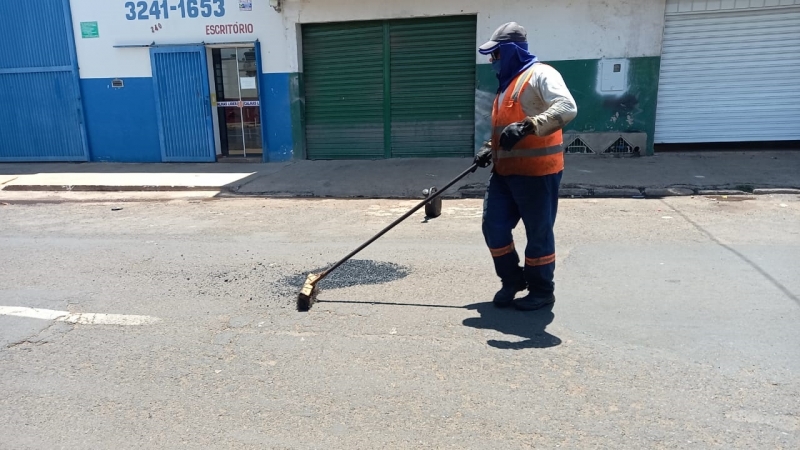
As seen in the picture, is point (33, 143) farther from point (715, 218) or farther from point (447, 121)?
point (715, 218)

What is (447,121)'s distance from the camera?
11719 mm

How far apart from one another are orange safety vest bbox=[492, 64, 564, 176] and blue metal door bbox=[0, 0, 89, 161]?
11998 millimetres

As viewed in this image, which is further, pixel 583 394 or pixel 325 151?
pixel 325 151

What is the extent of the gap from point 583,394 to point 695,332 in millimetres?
1192

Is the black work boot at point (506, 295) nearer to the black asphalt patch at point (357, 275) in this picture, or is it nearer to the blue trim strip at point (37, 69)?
the black asphalt patch at point (357, 275)

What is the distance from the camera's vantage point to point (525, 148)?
13.0 feet

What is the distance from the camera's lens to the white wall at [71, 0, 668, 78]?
1059 centimetres

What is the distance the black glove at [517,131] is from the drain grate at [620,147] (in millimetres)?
8140

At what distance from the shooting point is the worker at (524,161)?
3783mm

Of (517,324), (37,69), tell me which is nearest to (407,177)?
(517,324)

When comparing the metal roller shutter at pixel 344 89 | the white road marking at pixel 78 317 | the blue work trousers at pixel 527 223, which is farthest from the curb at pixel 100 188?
the blue work trousers at pixel 527 223

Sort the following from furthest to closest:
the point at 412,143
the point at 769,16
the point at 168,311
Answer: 1. the point at 412,143
2. the point at 769,16
3. the point at 168,311

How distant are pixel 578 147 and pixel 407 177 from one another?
3566mm

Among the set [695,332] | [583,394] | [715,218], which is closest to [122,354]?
[583,394]
